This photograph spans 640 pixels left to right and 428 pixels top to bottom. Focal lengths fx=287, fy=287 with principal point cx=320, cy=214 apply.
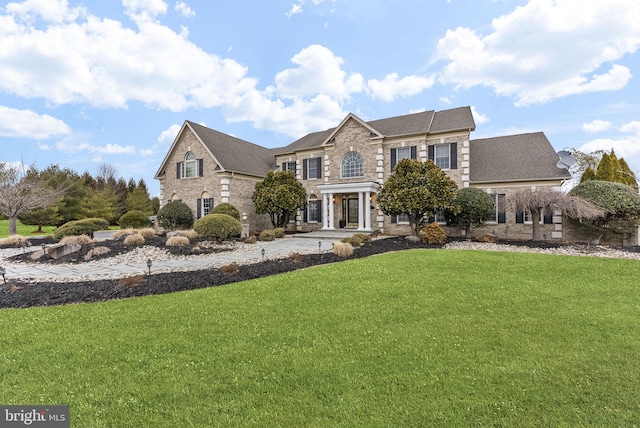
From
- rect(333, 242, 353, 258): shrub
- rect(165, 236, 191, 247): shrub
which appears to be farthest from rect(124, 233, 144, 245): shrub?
rect(333, 242, 353, 258): shrub

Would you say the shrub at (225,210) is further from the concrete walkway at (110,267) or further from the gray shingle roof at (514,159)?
the gray shingle roof at (514,159)

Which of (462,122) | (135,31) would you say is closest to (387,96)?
(462,122)

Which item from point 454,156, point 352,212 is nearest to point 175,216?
point 352,212

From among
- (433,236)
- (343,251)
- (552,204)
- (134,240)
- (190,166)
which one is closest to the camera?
(343,251)

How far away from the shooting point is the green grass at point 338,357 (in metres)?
2.62

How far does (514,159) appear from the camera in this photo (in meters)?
17.9

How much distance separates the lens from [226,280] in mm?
7562

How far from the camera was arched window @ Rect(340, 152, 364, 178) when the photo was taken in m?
20.6

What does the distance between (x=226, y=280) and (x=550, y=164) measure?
18703mm

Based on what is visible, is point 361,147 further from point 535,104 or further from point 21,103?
point 21,103

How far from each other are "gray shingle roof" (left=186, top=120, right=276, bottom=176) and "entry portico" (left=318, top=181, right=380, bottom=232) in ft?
20.9

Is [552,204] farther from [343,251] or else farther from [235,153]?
[235,153]

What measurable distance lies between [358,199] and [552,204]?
429 inches

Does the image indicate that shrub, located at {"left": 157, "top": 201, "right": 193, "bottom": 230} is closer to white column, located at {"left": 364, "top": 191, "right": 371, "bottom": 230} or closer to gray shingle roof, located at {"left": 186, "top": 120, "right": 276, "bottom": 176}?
gray shingle roof, located at {"left": 186, "top": 120, "right": 276, "bottom": 176}
